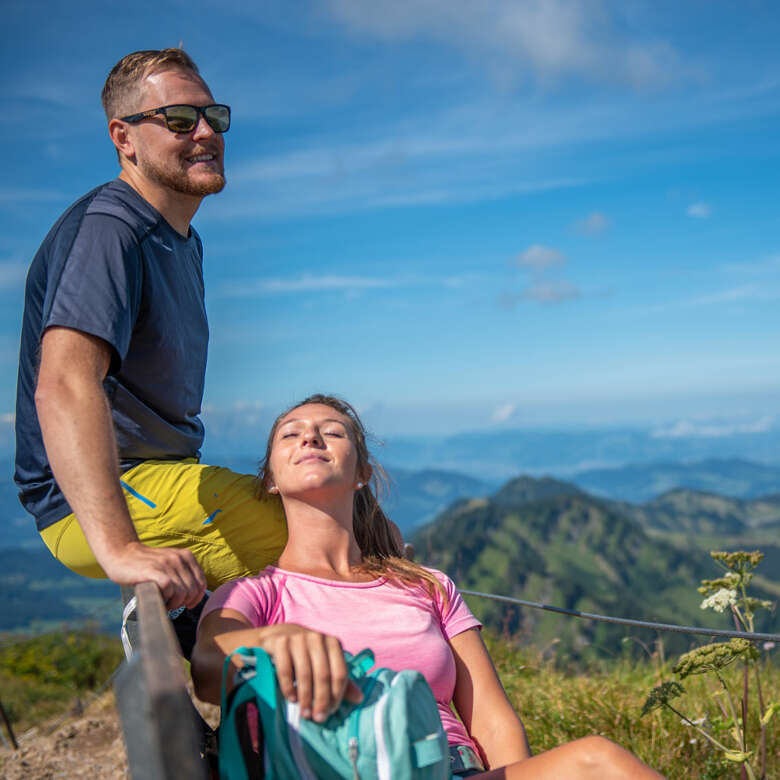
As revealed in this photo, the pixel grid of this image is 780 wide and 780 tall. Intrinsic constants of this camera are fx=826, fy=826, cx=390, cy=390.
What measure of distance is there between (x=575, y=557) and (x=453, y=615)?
164331 mm

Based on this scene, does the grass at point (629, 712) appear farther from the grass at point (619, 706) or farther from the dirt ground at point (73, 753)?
the dirt ground at point (73, 753)

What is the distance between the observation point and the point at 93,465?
219 centimetres

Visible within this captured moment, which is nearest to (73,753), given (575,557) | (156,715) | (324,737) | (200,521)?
(200,521)

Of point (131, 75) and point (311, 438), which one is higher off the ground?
point (131, 75)

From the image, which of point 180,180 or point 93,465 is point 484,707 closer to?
point 93,465

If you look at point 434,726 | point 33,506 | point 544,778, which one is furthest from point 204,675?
point 33,506

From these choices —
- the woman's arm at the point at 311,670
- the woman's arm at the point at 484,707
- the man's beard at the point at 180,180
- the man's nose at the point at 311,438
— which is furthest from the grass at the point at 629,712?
the man's beard at the point at 180,180

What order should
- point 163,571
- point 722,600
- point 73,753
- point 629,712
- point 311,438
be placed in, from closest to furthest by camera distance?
1. point 163,571
2. point 311,438
3. point 722,600
4. point 629,712
5. point 73,753

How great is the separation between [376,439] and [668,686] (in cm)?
164

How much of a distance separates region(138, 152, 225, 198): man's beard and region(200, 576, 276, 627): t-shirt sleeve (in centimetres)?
151

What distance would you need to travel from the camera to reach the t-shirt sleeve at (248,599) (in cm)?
243

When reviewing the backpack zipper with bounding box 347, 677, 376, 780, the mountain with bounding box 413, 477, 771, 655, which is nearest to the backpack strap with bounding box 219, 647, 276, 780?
the backpack zipper with bounding box 347, 677, 376, 780

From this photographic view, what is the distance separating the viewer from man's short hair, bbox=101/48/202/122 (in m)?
3.13

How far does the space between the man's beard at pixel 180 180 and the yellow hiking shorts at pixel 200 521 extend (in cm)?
105
